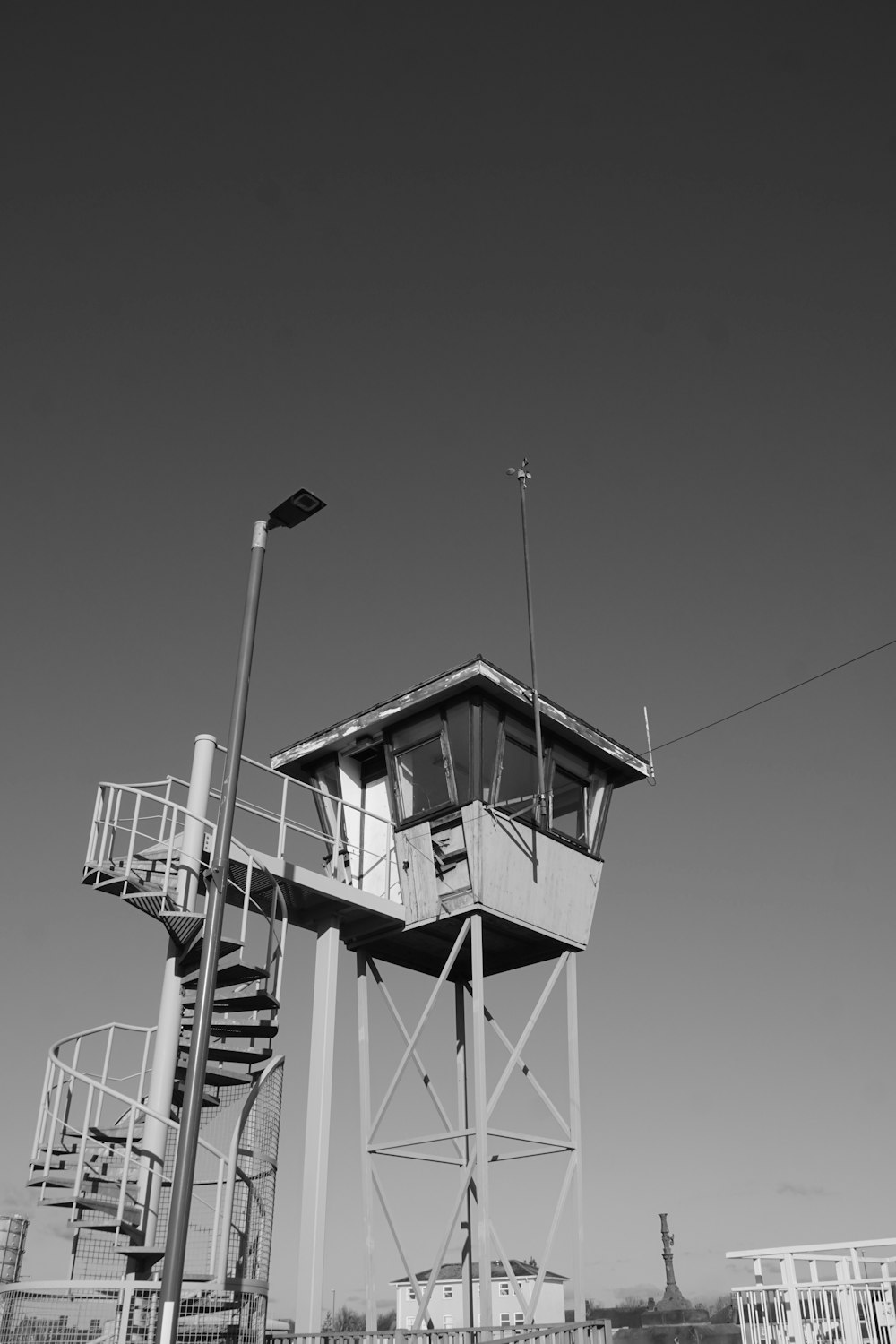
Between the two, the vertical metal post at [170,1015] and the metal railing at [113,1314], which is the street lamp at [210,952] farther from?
the vertical metal post at [170,1015]

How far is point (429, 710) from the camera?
2022 cm

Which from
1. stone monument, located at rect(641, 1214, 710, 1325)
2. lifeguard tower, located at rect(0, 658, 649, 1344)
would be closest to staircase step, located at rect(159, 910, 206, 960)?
lifeguard tower, located at rect(0, 658, 649, 1344)

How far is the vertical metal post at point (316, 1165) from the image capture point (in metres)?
16.2

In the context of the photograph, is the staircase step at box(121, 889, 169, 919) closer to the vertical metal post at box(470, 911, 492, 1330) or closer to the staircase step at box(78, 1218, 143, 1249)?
the staircase step at box(78, 1218, 143, 1249)

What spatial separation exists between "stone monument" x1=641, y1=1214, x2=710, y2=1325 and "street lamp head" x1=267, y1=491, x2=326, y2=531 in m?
57.5

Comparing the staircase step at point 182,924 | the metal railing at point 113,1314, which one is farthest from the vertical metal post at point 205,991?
the staircase step at point 182,924

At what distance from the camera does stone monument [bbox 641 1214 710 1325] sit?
192ft

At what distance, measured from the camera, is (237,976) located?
1509cm

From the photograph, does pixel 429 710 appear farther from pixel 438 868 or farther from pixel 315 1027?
pixel 315 1027

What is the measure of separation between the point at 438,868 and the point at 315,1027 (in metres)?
3.48

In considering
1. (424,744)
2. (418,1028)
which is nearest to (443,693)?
(424,744)

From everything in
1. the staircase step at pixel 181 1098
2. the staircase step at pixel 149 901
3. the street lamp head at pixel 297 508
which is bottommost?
the staircase step at pixel 181 1098

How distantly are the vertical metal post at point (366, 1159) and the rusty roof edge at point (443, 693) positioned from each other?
15.8 feet

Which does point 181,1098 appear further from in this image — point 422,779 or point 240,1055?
point 422,779
